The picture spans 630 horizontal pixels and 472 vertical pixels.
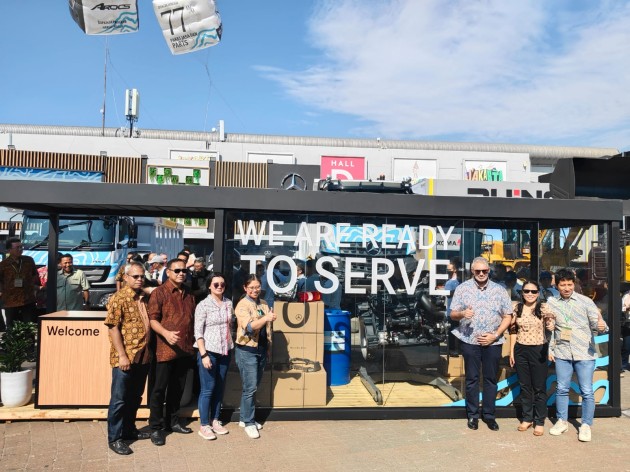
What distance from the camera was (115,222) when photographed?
13281 millimetres

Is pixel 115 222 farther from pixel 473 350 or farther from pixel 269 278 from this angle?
pixel 473 350

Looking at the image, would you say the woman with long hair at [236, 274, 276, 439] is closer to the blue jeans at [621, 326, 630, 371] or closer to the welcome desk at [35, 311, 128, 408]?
the welcome desk at [35, 311, 128, 408]

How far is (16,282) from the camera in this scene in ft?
26.7

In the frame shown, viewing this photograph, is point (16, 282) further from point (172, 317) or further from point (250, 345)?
point (250, 345)

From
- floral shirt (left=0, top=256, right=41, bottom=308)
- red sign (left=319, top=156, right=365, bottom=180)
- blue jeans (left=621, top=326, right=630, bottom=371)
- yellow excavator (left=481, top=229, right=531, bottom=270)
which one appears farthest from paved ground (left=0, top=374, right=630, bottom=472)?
red sign (left=319, top=156, right=365, bottom=180)

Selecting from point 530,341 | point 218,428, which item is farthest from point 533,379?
point 218,428

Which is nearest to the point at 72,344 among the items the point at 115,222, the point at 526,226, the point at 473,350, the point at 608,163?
the point at 473,350

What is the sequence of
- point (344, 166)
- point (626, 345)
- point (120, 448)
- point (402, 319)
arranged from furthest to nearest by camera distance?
point (344, 166) < point (626, 345) < point (402, 319) < point (120, 448)

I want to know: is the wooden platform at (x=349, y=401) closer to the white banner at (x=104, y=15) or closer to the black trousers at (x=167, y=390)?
the black trousers at (x=167, y=390)

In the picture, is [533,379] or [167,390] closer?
[167,390]

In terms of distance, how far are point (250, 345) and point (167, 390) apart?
915mm

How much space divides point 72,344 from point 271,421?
2281 mm

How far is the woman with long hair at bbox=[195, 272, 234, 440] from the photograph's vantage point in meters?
5.28

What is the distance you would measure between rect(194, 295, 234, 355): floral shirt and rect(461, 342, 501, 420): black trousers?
2.60 m
